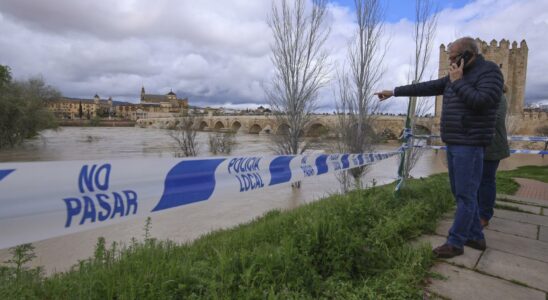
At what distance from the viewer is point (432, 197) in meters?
4.26

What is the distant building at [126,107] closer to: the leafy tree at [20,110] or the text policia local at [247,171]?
the leafy tree at [20,110]

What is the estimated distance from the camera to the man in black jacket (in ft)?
8.29

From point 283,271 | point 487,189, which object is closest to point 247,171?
point 283,271

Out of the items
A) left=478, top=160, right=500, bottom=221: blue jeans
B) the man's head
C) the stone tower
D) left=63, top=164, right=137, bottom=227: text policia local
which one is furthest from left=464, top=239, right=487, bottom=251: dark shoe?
the stone tower

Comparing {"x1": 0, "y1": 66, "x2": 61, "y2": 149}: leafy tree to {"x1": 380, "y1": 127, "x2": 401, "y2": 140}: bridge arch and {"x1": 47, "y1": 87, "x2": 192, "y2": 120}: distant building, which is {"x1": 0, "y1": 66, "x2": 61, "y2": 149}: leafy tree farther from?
{"x1": 47, "y1": 87, "x2": 192, "y2": 120}: distant building

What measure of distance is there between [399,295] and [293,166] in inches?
90.9

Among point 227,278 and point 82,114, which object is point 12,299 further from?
point 82,114

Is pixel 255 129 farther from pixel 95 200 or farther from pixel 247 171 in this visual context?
pixel 95 200

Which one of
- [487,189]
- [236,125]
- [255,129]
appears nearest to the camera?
[487,189]

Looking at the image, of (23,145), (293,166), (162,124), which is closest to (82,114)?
(162,124)

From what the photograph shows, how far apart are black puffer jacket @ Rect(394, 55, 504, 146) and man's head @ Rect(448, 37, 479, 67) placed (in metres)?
0.05

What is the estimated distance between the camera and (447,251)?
2.62 m

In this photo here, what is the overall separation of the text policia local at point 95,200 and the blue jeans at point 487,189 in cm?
356

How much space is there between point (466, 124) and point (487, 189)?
1.34 m
